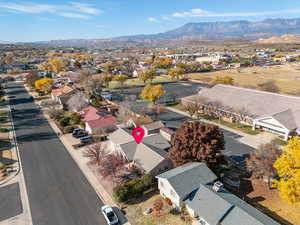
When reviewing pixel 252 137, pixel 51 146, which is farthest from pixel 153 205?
pixel 252 137

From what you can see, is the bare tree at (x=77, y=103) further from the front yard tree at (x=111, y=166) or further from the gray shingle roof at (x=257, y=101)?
the front yard tree at (x=111, y=166)

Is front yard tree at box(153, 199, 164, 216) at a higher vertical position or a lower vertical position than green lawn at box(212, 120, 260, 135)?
lower

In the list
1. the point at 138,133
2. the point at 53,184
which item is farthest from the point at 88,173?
the point at 138,133

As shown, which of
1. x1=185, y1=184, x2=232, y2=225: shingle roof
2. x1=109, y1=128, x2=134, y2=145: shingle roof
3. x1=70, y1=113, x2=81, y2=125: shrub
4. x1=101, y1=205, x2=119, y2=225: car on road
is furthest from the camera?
x1=70, y1=113, x2=81, y2=125: shrub

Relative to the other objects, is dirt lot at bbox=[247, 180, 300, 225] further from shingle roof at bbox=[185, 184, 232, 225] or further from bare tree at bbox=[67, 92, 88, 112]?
bare tree at bbox=[67, 92, 88, 112]

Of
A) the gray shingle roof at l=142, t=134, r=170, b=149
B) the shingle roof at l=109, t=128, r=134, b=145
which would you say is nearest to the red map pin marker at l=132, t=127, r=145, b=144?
the shingle roof at l=109, t=128, r=134, b=145

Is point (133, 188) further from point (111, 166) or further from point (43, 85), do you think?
point (43, 85)

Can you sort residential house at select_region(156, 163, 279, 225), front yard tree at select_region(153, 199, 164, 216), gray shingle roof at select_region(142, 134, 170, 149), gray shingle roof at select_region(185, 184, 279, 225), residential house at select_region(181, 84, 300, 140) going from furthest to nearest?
residential house at select_region(181, 84, 300, 140)
gray shingle roof at select_region(142, 134, 170, 149)
front yard tree at select_region(153, 199, 164, 216)
residential house at select_region(156, 163, 279, 225)
gray shingle roof at select_region(185, 184, 279, 225)

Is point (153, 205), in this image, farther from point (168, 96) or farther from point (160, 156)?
point (168, 96)
